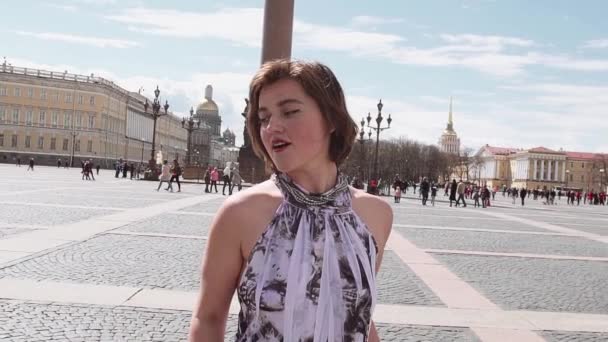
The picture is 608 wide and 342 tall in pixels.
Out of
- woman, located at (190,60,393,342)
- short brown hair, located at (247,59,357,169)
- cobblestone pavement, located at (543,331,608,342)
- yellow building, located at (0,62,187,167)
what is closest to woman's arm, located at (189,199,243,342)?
woman, located at (190,60,393,342)

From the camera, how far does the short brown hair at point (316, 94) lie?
1896mm

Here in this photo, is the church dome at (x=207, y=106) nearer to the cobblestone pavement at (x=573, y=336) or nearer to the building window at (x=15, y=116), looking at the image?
the building window at (x=15, y=116)

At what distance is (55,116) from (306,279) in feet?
333

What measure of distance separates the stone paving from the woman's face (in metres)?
3.70

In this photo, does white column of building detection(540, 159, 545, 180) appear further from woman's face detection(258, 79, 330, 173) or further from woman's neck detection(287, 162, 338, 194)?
woman's face detection(258, 79, 330, 173)

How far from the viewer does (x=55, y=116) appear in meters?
95.6

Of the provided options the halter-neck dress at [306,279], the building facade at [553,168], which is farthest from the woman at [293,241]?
the building facade at [553,168]

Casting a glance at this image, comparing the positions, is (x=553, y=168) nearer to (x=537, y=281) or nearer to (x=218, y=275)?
(x=537, y=281)

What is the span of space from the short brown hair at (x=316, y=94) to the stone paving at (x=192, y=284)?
141 inches

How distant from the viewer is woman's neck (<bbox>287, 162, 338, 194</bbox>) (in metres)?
1.97

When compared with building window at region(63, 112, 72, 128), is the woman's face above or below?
below

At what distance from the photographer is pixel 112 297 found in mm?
6453

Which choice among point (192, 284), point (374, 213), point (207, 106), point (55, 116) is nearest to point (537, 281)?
point (192, 284)

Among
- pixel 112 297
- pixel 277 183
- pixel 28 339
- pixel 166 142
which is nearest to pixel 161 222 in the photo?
pixel 112 297
